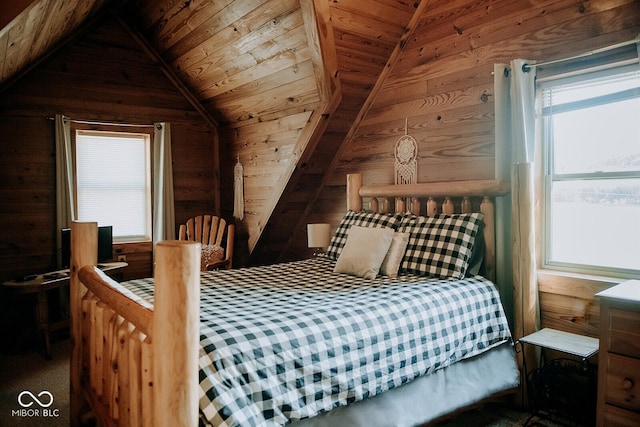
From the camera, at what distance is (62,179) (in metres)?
4.28

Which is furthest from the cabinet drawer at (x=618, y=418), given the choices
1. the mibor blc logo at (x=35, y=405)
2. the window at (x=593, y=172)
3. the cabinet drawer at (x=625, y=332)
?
the mibor blc logo at (x=35, y=405)

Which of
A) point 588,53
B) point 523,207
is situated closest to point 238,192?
point 523,207

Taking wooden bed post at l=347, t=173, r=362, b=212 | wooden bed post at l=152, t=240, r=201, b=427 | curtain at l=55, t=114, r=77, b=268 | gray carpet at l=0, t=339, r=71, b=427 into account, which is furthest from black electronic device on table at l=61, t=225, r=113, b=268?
wooden bed post at l=152, t=240, r=201, b=427

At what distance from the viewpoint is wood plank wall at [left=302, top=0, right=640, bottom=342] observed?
2.50m

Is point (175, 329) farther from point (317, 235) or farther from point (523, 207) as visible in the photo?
point (317, 235)

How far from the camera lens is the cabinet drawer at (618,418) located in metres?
1.79

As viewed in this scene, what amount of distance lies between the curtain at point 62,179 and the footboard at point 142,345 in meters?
2.23

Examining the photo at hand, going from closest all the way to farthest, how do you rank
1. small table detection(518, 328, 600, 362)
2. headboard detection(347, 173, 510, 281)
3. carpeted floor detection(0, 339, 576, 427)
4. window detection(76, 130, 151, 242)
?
small table detection(518, 328, 600, 362)
carpeted floor detection(0, 339, 576, 427)
headboard detection(347, 173, 510, 281)
window detection(76, 130, 151, 242)

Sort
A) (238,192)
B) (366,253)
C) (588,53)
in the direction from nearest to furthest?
(588,53) < (366,253) < (238,192)

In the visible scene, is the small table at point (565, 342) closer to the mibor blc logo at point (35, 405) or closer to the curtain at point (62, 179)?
the mibor blc logo at point (35, 405)

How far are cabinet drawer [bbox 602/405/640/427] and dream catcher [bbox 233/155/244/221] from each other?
366 centimetres

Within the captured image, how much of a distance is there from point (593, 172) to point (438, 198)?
39.8 inches

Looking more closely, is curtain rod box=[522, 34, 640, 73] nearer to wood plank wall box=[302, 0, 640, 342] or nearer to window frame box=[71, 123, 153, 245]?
wood plank wall box=[302, 0, 640, 342]

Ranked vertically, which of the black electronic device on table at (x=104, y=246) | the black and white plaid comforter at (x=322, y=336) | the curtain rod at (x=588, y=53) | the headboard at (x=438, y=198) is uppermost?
the curtain rod at (x=588, y=53)
